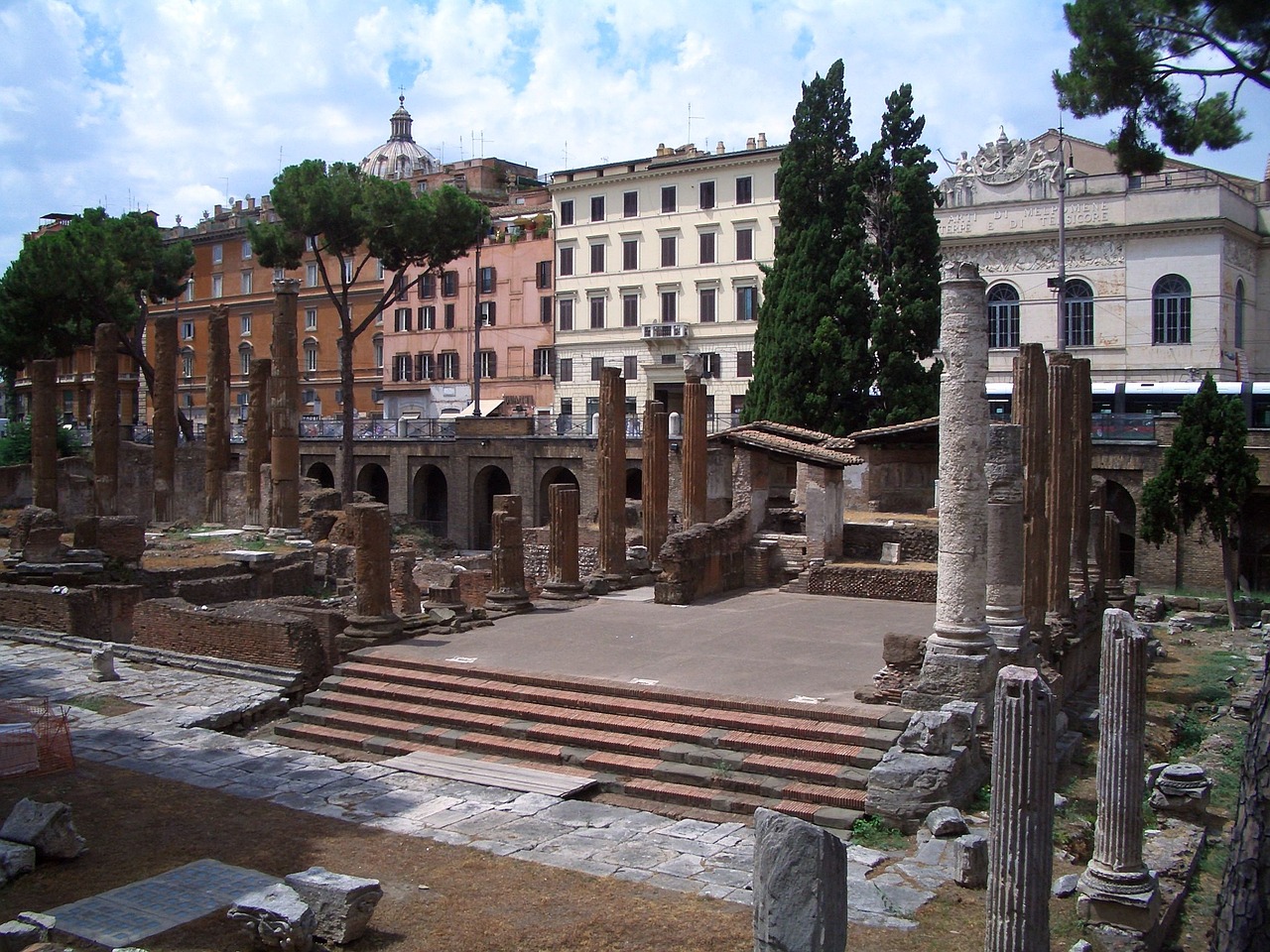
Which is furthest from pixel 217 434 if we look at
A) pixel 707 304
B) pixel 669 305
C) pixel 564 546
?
pixel 707 304

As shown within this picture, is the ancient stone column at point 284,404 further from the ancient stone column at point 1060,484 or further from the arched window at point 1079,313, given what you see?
the arched window at point 1079,313

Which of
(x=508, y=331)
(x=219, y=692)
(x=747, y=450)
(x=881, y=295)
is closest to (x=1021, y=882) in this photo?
(x=219, y=692)

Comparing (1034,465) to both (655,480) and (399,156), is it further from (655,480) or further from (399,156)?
(399,156)

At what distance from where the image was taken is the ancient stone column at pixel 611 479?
76.2 feet

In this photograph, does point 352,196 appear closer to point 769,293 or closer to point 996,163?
point 769,293

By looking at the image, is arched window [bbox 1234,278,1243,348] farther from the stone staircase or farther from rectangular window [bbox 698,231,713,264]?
the stone staircase

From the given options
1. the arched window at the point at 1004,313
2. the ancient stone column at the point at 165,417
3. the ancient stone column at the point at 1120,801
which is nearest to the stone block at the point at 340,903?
the ancient stone column at the point at 1120,801

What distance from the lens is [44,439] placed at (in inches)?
1270

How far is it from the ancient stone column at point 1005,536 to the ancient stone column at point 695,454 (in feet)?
38.9

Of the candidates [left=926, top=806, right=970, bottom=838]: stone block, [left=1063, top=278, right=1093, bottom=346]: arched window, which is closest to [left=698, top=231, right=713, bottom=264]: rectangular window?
[left=1063, top=278, right=1093, bottom=346]: arched window

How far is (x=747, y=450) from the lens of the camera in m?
25.8

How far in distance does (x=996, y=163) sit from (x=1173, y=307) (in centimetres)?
816

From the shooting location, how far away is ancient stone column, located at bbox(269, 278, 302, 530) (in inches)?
1097

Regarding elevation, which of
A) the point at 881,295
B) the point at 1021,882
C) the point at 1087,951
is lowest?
the point at 1087,951
